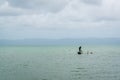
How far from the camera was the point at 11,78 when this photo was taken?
178 feet

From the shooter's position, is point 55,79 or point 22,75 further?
point 22,75

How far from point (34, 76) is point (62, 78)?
19.4ft

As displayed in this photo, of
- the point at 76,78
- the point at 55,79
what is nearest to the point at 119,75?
the point at 76,78

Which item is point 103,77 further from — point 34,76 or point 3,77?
point 3,77

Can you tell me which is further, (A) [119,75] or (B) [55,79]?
(A) [119,75]

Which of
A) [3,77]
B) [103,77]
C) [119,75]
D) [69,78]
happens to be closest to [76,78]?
[69,78]

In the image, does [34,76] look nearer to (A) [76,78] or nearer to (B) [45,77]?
(B) [45,77]

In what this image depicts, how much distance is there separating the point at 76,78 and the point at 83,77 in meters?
1.79

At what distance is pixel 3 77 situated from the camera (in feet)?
181

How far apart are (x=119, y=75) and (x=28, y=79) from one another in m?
18.0

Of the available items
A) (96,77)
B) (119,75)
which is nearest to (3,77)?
(96,77)

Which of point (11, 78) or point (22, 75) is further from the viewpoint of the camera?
point (22, 75)

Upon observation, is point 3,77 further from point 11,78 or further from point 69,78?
point 69,78

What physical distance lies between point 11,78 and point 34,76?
15.7ft
